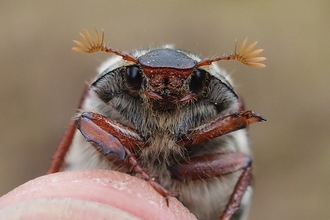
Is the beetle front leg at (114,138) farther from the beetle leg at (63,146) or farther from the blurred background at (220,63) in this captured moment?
the blurred background at (220,63)

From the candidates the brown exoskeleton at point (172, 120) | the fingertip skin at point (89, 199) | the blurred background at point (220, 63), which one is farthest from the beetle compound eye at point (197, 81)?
the blurred background at point (220, 63)

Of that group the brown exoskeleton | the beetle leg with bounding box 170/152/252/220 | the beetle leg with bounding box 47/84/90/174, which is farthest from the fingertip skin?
the beetle leg with bounding box 47/84/90/174

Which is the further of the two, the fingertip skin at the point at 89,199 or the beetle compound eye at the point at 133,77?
the beetle compound eye at the point at 133,77

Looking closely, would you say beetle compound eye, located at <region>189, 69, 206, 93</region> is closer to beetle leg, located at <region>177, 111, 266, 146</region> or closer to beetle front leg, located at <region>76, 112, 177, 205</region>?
beetle leg, located at <region>177, 111, 266, 146</region>

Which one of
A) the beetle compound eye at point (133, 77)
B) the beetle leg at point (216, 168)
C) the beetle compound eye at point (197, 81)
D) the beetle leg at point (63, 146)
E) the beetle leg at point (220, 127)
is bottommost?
the beetle leg at point (63, 146)

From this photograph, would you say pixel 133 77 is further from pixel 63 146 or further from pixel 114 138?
pixel 63 146
